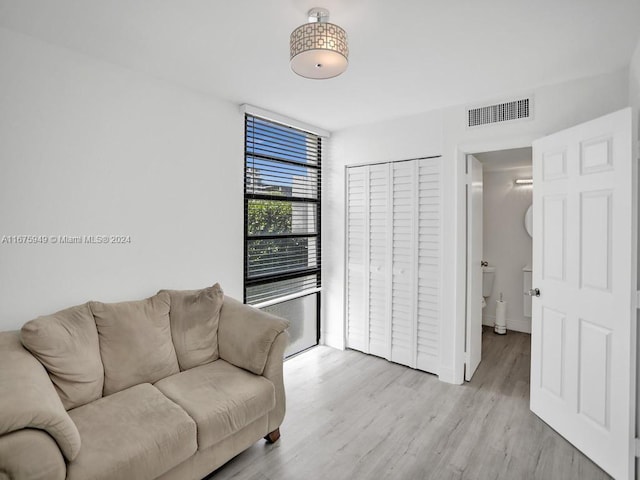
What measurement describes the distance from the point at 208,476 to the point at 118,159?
2.05 meters

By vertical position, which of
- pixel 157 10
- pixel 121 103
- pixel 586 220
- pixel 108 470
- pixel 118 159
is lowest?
pixel 108 470

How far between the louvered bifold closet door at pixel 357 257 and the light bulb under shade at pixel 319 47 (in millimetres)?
2010

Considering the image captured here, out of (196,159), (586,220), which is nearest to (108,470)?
(196,159)

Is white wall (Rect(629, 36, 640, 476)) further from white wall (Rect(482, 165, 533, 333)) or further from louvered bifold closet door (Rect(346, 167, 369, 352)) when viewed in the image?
white wall (Rect(482, 165, 533, 333))

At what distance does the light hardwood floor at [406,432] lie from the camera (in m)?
2.03

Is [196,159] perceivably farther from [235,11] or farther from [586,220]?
[586,220]

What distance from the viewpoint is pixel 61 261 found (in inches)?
84.7

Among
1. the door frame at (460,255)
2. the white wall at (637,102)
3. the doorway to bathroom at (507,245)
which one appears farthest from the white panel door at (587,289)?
the doorway to bathroom at (507,245)

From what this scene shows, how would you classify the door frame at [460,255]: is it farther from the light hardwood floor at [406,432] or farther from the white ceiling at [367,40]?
the white ceiling at [367,40]

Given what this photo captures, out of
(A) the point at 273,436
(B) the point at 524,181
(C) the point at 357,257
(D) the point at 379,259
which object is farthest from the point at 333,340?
(B) the point at 524,181

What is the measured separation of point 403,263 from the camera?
354 cm

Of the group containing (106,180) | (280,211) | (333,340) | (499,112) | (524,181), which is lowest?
(333,340)

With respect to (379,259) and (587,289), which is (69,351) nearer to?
(379,259)

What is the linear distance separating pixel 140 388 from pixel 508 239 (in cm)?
457
